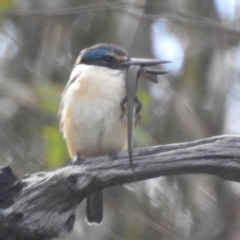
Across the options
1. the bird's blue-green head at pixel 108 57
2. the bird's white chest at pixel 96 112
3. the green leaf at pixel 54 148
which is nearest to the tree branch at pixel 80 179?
the bird's white chest at pixel 96 112

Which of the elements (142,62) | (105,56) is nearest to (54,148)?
(105,56)

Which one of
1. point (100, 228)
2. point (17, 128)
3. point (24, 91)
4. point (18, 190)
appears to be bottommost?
point (100, 228)

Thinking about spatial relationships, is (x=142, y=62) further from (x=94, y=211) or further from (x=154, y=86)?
(x=154, y=86)

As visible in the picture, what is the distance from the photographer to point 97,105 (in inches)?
144

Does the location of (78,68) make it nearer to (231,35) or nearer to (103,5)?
(103,5)

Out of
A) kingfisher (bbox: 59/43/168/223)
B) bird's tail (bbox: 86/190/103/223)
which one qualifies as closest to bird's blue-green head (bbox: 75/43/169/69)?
kingfisher (bbox: 59/43/168/223)

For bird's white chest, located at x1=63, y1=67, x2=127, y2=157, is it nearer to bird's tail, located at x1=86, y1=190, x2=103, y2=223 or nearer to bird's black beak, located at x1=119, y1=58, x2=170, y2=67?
bird's black beak, located at x1=119, y1=58, x2=170, y2=67

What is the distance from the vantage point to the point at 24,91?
14.8ft

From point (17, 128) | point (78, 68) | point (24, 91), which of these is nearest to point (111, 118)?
point (78, 68)

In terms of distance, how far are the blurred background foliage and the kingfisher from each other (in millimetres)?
901

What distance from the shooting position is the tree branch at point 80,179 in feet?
9.77

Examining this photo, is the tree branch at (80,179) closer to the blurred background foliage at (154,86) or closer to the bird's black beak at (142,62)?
the bird's black beak at (142,62)

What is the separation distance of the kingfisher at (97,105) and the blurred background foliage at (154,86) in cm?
90

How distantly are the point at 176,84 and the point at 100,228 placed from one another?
1.18 meters
